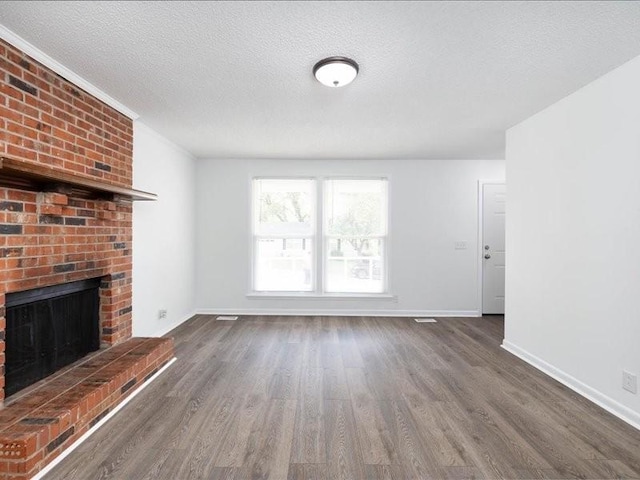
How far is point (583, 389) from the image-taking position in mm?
2480

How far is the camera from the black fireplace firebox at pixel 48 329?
201 centimetres

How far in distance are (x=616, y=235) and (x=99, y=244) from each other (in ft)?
13.6

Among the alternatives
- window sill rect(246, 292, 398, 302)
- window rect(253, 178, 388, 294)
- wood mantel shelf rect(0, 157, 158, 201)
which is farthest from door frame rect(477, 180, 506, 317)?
wood mantel shelf rect(0, 157, 158, 201)

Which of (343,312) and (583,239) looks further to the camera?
(343,312)

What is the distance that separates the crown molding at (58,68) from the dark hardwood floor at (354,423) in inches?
98.0

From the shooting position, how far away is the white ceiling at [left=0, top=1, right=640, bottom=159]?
5.49 feet

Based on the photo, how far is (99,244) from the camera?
9.04ft

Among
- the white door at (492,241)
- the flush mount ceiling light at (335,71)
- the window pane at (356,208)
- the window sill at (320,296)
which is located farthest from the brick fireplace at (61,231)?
the white door at (492,241)

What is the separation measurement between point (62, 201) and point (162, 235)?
174 cm

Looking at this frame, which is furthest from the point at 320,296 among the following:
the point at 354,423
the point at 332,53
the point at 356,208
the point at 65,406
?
the point at 332,53

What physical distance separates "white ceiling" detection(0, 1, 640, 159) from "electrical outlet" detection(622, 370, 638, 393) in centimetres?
217

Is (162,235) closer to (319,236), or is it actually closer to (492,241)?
(319,236)

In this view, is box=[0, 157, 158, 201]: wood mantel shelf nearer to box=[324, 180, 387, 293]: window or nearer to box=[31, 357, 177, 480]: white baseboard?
box=[31, 357, 177, 480]: white baseboard

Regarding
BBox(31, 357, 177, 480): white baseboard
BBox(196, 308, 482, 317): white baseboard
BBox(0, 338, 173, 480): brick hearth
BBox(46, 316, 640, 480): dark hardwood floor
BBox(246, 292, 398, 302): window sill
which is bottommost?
BBox(46, 316, 640, 480): dark hardwood floor
